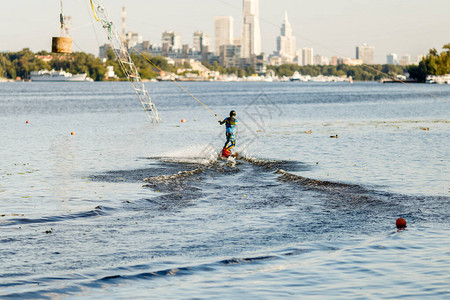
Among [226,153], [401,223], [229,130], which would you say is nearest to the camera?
[401,223]

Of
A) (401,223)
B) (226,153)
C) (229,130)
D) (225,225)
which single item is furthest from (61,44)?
(401,223)

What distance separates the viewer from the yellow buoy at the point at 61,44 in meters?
30.4

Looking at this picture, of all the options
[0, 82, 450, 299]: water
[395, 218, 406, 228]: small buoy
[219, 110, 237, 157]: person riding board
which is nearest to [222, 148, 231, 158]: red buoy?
[219, 110, 237, 157]: person riding board

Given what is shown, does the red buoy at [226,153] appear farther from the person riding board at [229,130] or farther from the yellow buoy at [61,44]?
the yellow buoy at [61,44]

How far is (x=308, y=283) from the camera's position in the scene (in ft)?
45.9

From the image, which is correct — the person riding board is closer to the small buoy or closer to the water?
the water

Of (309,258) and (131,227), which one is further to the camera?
(131,227)

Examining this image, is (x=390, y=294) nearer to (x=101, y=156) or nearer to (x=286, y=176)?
(x=286, y=176)

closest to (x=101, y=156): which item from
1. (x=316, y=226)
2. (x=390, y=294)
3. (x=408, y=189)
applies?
(x=408, y=189)

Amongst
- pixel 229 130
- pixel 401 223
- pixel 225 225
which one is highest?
pixel 229 130

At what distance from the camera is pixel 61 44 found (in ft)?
100.0

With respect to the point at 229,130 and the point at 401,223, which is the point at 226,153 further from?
the point at 401,223

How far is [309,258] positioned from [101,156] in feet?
81.5

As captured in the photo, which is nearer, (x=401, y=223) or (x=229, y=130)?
(x=401, y=223)
